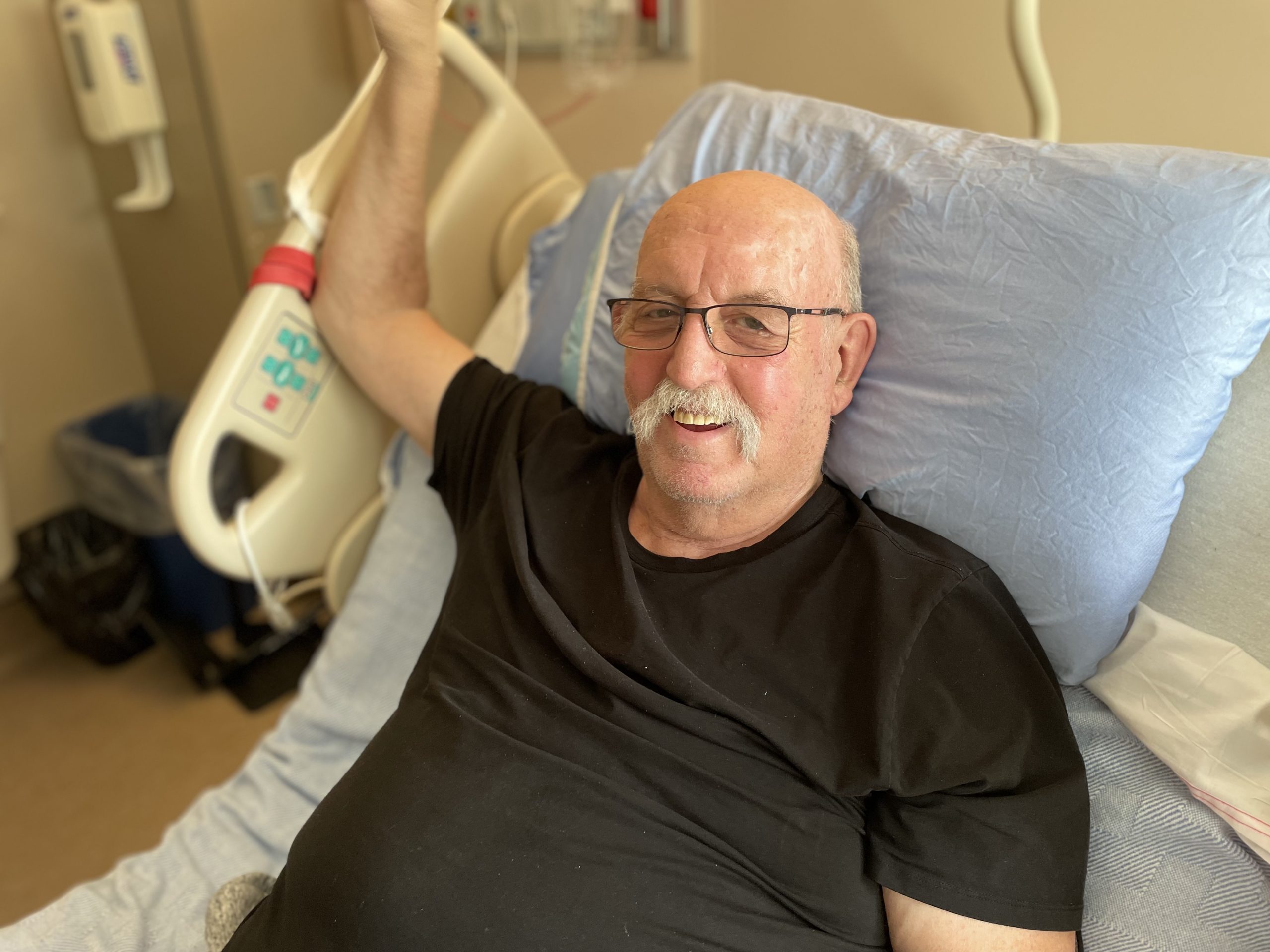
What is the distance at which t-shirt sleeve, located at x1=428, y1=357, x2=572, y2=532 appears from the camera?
126cm

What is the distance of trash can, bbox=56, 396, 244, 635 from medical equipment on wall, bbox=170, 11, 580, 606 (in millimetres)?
1003

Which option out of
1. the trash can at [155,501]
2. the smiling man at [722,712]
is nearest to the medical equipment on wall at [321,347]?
the smiling man at [722,712]

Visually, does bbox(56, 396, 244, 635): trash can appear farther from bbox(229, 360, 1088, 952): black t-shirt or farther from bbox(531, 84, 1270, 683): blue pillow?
bbox(531, 84, 1270, 683): blue pillow

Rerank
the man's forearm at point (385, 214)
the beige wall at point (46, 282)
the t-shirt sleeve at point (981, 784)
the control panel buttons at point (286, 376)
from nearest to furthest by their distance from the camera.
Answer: the t-shirt sleeve at point (981, 784), the man's forearm at point (385, 214), the control panel buttons at point (286, 376), the beige wall at point (46, 282)

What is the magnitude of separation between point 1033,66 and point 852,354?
1.58 ft

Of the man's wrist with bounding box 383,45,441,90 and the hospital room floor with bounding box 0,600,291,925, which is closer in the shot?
the man's wrist with bounding box 383,45,441,90

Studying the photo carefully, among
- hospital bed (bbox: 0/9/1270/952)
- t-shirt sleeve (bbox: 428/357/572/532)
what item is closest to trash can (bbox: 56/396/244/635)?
hospital bed (bbox: 0/9/1270/952)

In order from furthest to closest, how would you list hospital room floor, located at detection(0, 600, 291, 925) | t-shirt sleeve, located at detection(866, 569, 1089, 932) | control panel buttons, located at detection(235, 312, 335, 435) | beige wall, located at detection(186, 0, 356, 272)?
beige wall, located at detection(186, 0, 356, 272) < hospital room floor, located at detection(0, 600, 291, 925) < control panel buttons, located at detection(235, 312, 335, 435) < t-shirt sleeve, located at detection(866, 569, 1089, 932)

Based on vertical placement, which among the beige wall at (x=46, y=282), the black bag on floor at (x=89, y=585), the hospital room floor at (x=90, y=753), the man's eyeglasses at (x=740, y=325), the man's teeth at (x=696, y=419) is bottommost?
the hospital room floor at (x=90, y=753)

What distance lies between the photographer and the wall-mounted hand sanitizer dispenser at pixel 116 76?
6.73 feet

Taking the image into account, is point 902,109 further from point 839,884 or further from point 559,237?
point 839,884

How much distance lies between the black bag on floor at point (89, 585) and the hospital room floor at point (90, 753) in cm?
9

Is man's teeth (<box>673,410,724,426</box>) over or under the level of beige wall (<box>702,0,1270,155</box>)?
under

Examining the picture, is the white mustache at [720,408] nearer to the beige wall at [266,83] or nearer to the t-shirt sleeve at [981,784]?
the t-shirt sleeve at [981,784]
